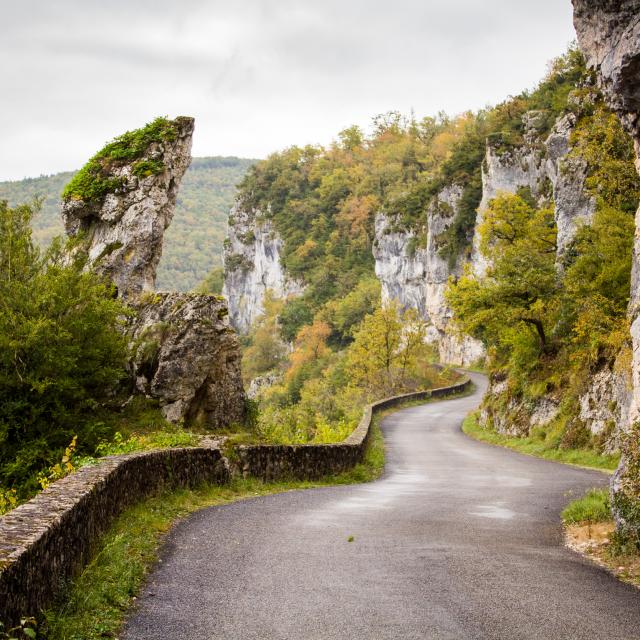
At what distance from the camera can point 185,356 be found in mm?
23359

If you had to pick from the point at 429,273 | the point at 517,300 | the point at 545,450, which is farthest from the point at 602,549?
the point at 429,273

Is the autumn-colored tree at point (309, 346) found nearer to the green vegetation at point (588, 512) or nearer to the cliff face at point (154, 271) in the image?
the cliff face at point (154, 271)

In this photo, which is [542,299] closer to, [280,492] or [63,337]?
[280,492]

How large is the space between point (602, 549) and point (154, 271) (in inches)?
865

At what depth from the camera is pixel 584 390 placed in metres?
26.5

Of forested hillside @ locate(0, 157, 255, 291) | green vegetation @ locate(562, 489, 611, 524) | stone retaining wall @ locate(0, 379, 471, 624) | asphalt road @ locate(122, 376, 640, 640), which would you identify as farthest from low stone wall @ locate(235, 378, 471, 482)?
forested hillside @ locate(0, 157, 255, 291)

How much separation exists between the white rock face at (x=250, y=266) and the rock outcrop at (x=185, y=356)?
342ft

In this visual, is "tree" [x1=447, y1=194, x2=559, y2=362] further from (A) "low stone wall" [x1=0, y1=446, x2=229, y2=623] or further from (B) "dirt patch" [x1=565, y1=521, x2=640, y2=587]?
(A) "low stone wall" [x1=0, y1=446, x2=229, y2=623]

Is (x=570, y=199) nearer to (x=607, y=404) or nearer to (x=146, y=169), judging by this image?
(x=607, y=404)

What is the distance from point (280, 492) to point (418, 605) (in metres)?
9.66

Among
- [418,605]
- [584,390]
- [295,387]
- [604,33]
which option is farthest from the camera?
[295,387]

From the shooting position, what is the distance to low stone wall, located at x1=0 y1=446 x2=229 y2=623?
486 cm

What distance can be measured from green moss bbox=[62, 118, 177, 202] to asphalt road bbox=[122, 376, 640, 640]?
58.4ft

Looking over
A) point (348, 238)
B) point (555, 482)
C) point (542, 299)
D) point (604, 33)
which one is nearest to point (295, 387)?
point (348, 238)
